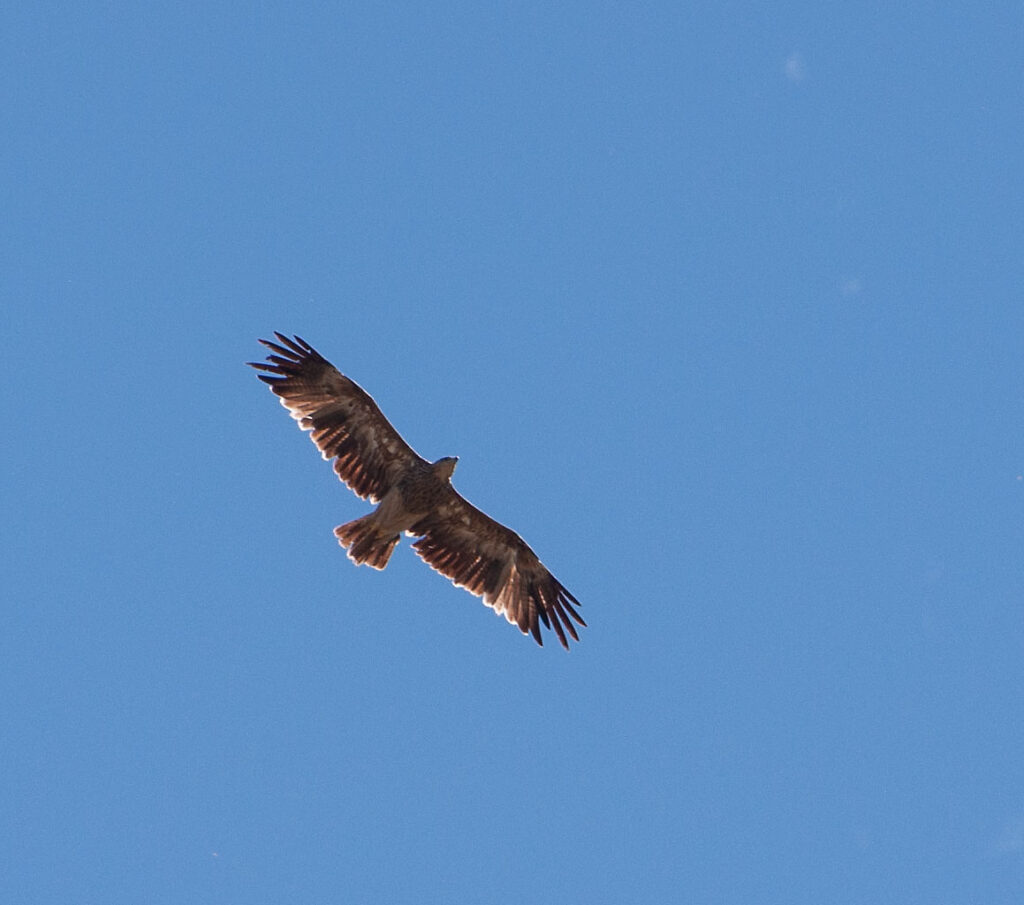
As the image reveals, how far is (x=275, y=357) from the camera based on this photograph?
57.6 feet

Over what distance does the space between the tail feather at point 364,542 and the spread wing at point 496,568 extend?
2.81 ft

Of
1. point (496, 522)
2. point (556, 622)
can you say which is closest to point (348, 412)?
point (496, 522)

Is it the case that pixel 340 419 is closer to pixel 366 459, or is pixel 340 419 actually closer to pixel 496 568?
pixel 366 459

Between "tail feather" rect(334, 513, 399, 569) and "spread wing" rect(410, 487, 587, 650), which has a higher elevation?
"spread wing" rect(410, 487, 587, 650)

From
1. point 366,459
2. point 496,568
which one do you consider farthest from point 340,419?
point 496,568

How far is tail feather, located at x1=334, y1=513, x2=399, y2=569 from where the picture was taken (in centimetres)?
1736

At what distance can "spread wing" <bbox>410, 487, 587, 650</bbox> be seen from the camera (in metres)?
18.4

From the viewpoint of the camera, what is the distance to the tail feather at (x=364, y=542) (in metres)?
17.4

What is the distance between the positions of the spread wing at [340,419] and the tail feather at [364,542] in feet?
1.43

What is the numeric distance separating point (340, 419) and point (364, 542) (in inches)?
53.4

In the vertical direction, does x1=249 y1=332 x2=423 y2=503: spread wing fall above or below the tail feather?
above

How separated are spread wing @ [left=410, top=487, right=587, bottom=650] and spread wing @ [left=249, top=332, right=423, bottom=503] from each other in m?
0.85

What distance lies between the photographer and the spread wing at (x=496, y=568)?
18.4 m

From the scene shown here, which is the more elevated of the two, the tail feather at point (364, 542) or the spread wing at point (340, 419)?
the spread wing at point (340, 419)
